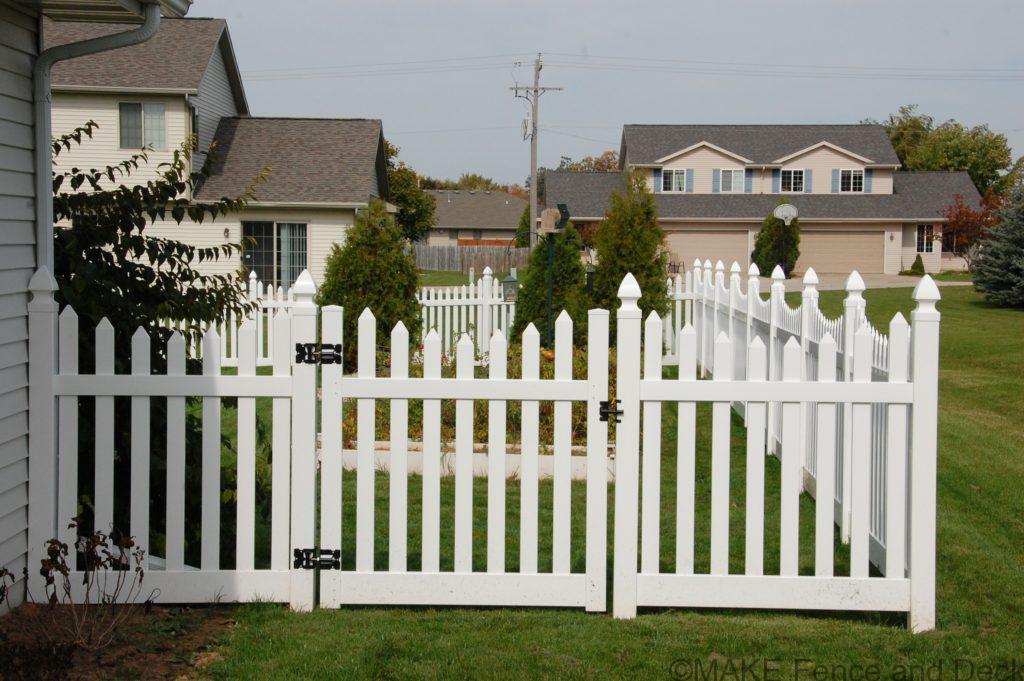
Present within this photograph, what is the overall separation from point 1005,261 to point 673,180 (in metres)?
23.9

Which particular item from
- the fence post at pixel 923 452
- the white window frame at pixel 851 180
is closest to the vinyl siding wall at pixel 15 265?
the fence post at pixel 923 452

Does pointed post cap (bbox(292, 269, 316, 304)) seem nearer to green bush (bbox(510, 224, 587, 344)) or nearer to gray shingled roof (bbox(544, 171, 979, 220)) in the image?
green bush (bbox(510, 224, 587, 344))

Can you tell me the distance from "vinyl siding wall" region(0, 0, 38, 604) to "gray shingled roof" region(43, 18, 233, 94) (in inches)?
861

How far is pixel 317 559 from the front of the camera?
15.5 feet

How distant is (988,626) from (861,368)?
4.20 feet

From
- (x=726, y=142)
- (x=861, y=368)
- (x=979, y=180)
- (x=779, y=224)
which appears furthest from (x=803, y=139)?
(x=861, y=368)

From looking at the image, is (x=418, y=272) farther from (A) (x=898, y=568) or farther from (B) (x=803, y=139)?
(B) (x=803, y=139)

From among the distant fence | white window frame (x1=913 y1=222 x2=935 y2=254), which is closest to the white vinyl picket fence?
the distant fence

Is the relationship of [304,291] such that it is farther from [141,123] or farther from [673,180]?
[673,180]

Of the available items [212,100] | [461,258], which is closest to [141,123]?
[212,100]

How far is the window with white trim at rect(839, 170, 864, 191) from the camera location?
153 ft

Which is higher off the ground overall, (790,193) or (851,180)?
(851,180)

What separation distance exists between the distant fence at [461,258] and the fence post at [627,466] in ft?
143

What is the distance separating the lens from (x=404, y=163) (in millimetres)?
47438
